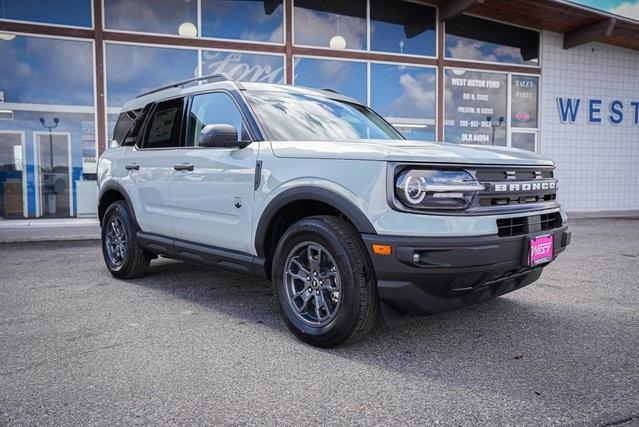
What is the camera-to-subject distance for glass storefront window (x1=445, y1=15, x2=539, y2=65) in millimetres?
13086

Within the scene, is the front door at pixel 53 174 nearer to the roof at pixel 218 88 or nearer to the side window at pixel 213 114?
the roof at pixel 218 88

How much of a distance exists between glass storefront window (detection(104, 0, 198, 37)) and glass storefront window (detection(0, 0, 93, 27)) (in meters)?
0.42

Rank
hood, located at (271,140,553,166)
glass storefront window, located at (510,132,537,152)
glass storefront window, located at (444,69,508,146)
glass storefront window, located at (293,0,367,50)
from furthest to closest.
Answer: glass storefront window, located at (510,132,537,152) < glass storefront window, located at (444,69,508,146) < glass storefront window, located at (293,0,367,50) < hood, located at (271,140,553,166)

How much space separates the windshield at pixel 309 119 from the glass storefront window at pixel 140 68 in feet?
24.9

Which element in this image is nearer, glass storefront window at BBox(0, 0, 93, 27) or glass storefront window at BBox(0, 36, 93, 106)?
glass storefront window at BBox(0, 0, 93, 27)

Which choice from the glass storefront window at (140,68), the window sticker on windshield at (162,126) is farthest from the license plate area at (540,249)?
the glass storefront window at (140,68)

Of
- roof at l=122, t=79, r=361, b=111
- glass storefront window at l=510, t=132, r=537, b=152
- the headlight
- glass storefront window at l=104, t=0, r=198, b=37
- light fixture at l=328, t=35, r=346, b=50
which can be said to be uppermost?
glass storefront window at l=104, t=0, r=198, b=37

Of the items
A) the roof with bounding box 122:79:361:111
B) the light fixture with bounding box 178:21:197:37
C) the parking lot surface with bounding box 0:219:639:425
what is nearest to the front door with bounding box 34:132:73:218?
the light fixture with bounding box 178:21:197:37

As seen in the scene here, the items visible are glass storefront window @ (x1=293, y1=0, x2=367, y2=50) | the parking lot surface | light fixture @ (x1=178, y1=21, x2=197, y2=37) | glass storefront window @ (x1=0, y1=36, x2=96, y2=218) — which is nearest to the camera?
the parking lot surface

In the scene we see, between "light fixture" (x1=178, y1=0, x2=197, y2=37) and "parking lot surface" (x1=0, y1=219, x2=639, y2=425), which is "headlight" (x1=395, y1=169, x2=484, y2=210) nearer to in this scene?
"parking lot surface" (x1=0, y1=219, x2=639, y2=425)

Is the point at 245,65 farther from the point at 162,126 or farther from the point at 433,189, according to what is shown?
the point at 433,189

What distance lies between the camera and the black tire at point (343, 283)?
3.08 metres

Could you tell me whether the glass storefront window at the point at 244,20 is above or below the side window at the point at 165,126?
above

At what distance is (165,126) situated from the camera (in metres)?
4.91
